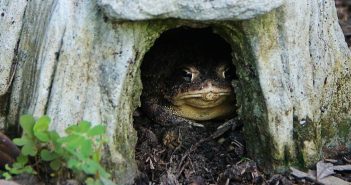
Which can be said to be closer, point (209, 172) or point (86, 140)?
point (86, 140)

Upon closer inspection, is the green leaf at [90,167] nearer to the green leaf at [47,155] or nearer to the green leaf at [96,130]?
the green leaf at [96,130]

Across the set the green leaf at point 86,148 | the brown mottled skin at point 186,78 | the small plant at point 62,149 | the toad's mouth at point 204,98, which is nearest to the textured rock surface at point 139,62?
the small plant at point 62,149

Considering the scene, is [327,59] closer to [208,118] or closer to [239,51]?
[239,51]

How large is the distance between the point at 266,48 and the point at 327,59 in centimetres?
54

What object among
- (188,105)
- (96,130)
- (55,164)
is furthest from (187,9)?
(188,105)

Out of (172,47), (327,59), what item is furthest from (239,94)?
(172,47)

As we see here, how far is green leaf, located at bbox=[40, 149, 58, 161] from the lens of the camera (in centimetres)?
337

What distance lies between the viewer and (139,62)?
3.69 metres

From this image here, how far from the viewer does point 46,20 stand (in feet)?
12.1

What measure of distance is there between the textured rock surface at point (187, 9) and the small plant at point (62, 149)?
1.83 ft

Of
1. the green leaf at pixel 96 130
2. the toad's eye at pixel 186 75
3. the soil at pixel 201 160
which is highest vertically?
the toad's eye at pixel 186 75

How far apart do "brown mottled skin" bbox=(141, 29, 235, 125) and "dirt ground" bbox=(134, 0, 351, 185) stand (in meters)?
0.17

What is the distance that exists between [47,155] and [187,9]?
3.18ft

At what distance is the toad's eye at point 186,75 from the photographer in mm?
4754
